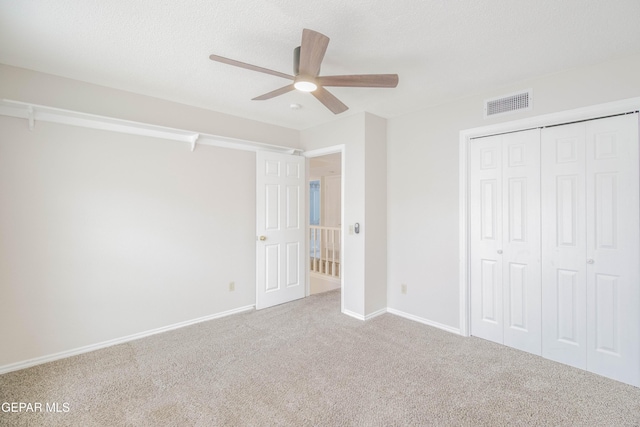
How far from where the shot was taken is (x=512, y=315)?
2.86 m

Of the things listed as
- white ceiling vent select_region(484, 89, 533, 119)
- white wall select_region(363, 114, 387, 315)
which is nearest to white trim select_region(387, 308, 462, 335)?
white wall select_region(363, 114, 387, 315)

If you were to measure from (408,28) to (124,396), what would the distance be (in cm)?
320

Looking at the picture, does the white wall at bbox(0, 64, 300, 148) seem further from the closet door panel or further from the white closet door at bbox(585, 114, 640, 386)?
the white closet door at bbox(585, 114, 640, 386)

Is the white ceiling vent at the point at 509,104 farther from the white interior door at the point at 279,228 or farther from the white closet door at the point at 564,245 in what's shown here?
the white interior door at the point at 279,228

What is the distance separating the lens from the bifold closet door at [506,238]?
107 inches

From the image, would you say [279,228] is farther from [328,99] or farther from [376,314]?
[328,99]

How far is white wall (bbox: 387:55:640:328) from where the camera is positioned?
10.1 ft

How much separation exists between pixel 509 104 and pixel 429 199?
1192 millimetres

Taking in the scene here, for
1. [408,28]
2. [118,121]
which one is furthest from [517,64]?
[118,121]

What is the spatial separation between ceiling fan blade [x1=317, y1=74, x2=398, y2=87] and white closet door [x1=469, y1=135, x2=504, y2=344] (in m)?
1.50

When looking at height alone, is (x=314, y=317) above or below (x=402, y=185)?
below

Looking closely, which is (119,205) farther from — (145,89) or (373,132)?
(373,132)

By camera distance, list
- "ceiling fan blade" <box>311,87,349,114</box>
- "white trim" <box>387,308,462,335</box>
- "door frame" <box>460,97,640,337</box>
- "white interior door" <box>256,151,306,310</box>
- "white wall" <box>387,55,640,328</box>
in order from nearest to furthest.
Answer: "ceiling fan blade" <box>311,87,349,114</box>, "door frame" <box>460,97,640,337</box>, "white wall" <box>387,55,640,328</box>, "white trim" <box>387,308,462,335</box>, "white interior door" <box>256,151,306,310</box>

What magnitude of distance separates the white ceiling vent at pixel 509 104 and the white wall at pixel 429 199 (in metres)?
0.05
